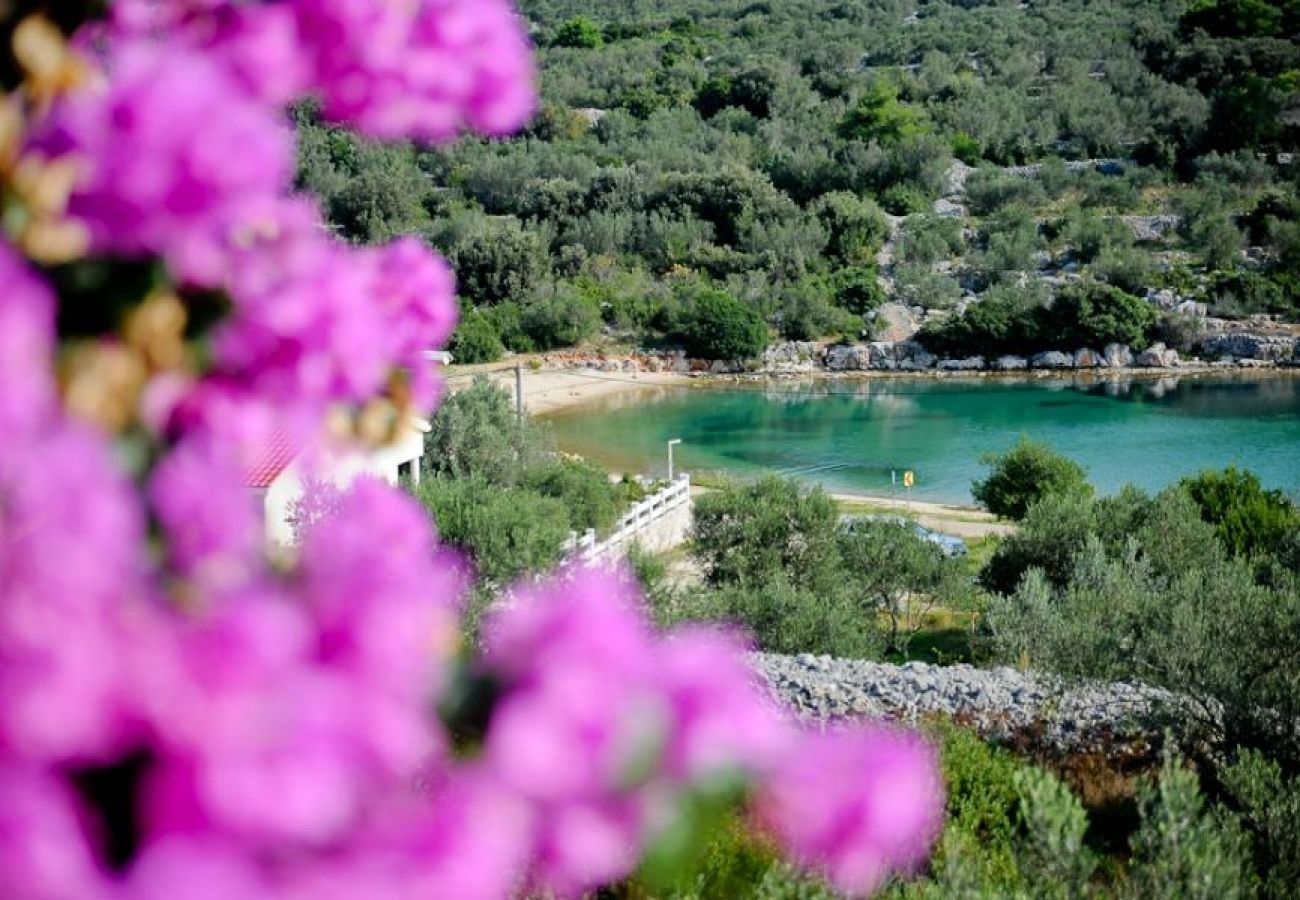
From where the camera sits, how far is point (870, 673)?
13086mm

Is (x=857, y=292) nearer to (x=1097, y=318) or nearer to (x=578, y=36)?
(x=1097, y=318)

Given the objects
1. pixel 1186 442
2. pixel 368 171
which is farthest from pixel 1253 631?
pixel 368 171

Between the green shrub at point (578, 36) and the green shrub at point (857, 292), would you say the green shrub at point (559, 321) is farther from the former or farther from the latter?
the green shrub at point (578, 36)

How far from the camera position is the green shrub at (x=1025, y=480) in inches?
1136

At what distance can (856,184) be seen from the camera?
7338 centimetres

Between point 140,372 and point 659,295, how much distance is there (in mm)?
59459

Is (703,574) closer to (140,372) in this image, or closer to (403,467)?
(403,467)

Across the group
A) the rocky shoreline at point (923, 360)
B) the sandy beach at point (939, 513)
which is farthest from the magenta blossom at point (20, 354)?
the rocky shoreline at point (923, 360)

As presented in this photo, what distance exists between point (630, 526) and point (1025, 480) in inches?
398

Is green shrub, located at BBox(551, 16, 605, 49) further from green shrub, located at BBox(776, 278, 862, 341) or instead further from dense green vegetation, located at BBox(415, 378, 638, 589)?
dense green vegetation, located at BBox(415, 378, 638, 589)

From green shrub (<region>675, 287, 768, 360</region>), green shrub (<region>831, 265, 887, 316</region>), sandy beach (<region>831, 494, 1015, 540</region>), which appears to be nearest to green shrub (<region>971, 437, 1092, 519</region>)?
sandy beach (<region>831, 494, 1015, 540</region>)

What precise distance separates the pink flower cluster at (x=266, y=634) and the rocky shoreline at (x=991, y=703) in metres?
10.4

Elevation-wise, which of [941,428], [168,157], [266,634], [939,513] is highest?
[168,157]

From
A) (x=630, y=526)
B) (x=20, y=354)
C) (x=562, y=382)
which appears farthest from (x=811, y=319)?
(x=20, y=354)
